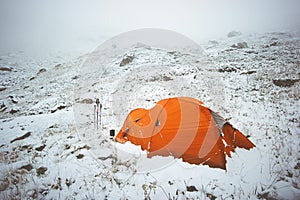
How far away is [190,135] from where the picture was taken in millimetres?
4141

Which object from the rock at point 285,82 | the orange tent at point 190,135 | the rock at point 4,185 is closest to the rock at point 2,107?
the rock at point 4,185

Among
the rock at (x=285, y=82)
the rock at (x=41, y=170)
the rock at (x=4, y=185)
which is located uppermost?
the rock at (x=285, y=82)

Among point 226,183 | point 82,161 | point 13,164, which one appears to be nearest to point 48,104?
point 13,164

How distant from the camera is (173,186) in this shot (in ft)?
11.4

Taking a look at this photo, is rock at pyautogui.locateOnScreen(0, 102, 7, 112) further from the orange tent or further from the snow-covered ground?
the orange tent

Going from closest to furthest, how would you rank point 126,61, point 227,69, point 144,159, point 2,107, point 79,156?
point 144,159 < point 79,156 < point 2,107 < point 227,69 < point 126,61

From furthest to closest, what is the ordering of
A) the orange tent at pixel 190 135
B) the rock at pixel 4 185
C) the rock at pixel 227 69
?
the rock at pixel 227 69
the orange tent at pixel 190 135
the rock at pixel 4 185

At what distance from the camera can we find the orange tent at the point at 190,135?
389cm

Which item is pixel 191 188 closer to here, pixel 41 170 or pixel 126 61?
pixel 41 170

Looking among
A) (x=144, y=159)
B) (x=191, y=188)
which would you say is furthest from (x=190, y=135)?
(x=144, y=159)

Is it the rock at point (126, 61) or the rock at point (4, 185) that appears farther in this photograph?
the rock at point (126, 61)

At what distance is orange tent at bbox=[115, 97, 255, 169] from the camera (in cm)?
389

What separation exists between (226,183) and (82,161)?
4033 millimetres

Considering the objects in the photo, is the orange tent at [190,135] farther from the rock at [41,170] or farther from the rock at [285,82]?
the rock at [285,82]
